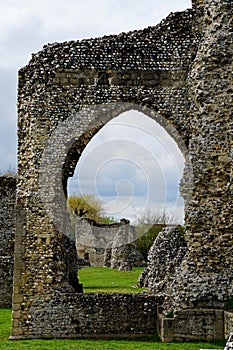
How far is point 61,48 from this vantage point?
12.2 meters

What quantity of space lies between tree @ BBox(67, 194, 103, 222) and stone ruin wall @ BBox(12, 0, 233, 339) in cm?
3191

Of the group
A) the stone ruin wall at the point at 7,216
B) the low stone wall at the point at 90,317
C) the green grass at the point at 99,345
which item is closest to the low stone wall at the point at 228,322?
the green grass at the point at 99,345

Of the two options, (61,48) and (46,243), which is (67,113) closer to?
(61,48)

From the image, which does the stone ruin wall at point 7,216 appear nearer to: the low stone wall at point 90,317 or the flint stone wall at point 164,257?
the flint stone wall at point 164,257

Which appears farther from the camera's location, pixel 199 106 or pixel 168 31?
pixel 168 31

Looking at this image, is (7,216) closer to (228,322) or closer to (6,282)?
(6,282)

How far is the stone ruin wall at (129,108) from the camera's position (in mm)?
11273

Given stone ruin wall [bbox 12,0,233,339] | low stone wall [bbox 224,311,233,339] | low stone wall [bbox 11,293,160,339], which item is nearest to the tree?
stone ruin wall [bbox 12,0,233,339]

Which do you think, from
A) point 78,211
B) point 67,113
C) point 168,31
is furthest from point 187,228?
point 78,211

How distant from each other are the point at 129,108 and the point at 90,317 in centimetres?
436

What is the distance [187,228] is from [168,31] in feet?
13.9

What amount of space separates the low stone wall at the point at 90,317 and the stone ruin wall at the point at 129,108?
3 centimetres

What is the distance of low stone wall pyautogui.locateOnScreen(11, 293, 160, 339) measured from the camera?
11.4 meters

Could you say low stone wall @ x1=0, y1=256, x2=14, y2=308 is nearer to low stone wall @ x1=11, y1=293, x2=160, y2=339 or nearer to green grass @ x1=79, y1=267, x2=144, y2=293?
green grass @ x1=79, y1=267, x2=144, y2=293
